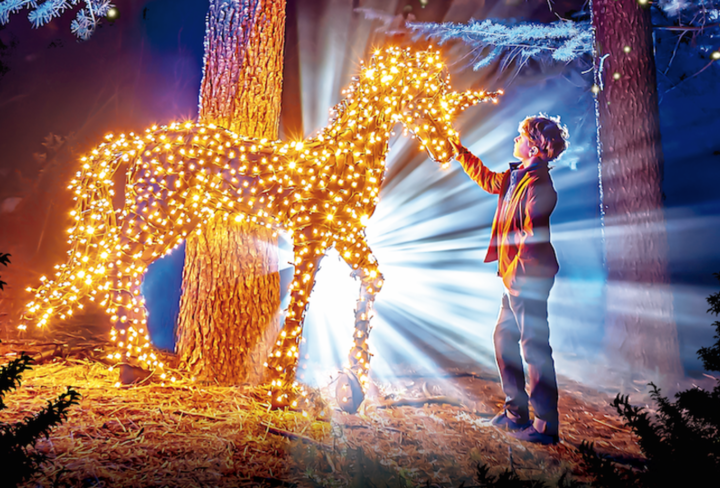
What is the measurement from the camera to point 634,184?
12.6 feet

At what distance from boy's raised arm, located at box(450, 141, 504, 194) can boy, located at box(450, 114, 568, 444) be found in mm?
152

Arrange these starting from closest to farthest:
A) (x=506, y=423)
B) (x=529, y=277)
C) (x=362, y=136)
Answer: (x=529, y=277), (x=506, y=423), (x=362, y=136)

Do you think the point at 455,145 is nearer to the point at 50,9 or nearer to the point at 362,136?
the point at 362,136

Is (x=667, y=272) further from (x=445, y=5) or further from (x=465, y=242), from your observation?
(x=445, y=5)

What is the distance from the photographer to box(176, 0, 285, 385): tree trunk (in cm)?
331

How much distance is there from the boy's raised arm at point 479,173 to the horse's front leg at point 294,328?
1.40m

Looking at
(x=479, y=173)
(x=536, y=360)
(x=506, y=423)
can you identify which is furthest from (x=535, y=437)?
(x=479, y=173)

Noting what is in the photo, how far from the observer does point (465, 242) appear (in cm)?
570

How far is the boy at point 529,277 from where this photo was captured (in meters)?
2.40

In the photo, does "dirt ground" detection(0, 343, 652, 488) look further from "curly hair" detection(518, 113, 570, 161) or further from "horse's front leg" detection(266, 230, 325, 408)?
"curly hair" detection(518, 113, 570, 161)

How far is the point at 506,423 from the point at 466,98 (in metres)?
2.60

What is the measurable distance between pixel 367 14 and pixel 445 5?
1063 mm

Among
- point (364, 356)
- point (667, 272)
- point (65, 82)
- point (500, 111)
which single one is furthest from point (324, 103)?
point (667, 272)

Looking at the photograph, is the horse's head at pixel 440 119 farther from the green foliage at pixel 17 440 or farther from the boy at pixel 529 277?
the green foliage at pixel 17 440
